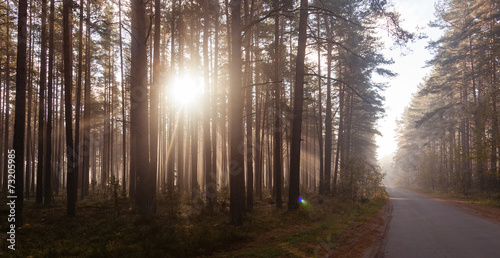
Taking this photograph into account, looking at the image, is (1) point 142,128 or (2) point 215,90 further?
(2) point 215,90

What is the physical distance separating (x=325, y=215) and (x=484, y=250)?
6.31 metres

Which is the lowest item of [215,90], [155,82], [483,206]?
[483,206]

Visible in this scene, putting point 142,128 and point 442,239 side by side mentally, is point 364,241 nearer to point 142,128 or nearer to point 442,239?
point 442,239

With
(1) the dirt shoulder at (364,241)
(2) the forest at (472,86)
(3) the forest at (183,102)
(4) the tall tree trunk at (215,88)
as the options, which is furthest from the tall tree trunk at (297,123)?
(2) the forest at (472,86)

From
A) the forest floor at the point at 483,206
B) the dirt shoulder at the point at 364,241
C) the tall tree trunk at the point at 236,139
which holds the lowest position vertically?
the forest floor at the point at 483,206

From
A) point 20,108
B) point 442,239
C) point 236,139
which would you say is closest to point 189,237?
point 236,139

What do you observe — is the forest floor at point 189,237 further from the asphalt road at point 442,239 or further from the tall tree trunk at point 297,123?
the tall tree trunk at point 297,123

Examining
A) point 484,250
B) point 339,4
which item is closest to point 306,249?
point 484,250

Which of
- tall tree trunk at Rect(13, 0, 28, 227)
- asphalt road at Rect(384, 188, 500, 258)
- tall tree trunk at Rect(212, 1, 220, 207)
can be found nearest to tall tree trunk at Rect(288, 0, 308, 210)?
tall tree trunk at Rect(212, 1, 220, 207)

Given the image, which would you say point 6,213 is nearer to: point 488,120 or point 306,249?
point 306,249

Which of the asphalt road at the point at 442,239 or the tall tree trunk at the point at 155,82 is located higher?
the tall tree trunk at the point at 155,82

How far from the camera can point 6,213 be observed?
11.3 metres

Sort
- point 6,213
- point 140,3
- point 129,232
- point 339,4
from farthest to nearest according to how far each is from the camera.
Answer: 1. point 339,4
2. point 6,213
3. point 140,3
4. point 129,232

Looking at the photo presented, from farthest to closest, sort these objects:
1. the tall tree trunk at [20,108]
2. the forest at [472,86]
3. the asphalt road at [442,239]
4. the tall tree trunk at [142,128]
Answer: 1. the forest at [472,86]
2. the tall tree trunk at [142,128]
3. the tall tree trunk at [20,108]
4. the asphalt road at [442,239]
